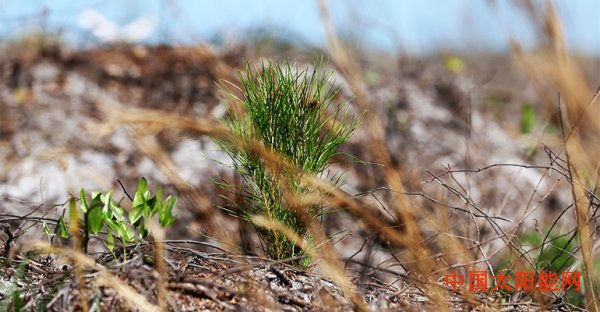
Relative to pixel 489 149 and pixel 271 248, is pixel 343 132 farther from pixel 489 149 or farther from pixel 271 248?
pixel 489 149

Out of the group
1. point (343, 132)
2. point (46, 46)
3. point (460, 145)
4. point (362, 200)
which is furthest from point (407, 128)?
point (343, 132)

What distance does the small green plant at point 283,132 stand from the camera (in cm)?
151

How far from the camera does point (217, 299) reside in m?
1.40

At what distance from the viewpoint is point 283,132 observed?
1528 millimetres

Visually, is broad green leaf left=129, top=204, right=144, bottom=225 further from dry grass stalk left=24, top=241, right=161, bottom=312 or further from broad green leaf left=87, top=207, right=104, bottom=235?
dry grass stalk left=24, top=241, right=161, bottom=312

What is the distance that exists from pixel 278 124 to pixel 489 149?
3421 millimetres

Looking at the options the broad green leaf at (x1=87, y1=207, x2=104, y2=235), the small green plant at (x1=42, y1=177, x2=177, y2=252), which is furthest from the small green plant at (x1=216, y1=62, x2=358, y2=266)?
the broad green leaf at (x1=87, y1=207, x2=104, y2=235)

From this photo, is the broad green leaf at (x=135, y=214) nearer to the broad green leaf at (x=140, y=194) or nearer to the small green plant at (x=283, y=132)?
the broad green leaf at (x=140, y=194)

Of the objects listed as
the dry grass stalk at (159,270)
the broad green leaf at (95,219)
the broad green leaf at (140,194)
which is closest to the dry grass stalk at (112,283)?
the dry grass stalk at (159,270)

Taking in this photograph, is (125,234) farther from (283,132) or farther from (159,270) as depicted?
(283,132)

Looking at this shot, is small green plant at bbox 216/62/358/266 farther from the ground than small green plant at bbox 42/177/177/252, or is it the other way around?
small green plant at bbox 216/62/358/266

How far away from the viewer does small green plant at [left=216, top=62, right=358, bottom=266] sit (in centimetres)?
151

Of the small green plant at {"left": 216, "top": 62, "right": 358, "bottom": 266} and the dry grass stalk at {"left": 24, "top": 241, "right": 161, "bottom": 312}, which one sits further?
the small green plant at {"left": 216, "top": 62, "right": 358, "bottom": 266}

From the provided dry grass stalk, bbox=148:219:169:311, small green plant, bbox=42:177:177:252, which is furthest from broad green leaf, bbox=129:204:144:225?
dry grass stalk, bbox=148:219:169:311
